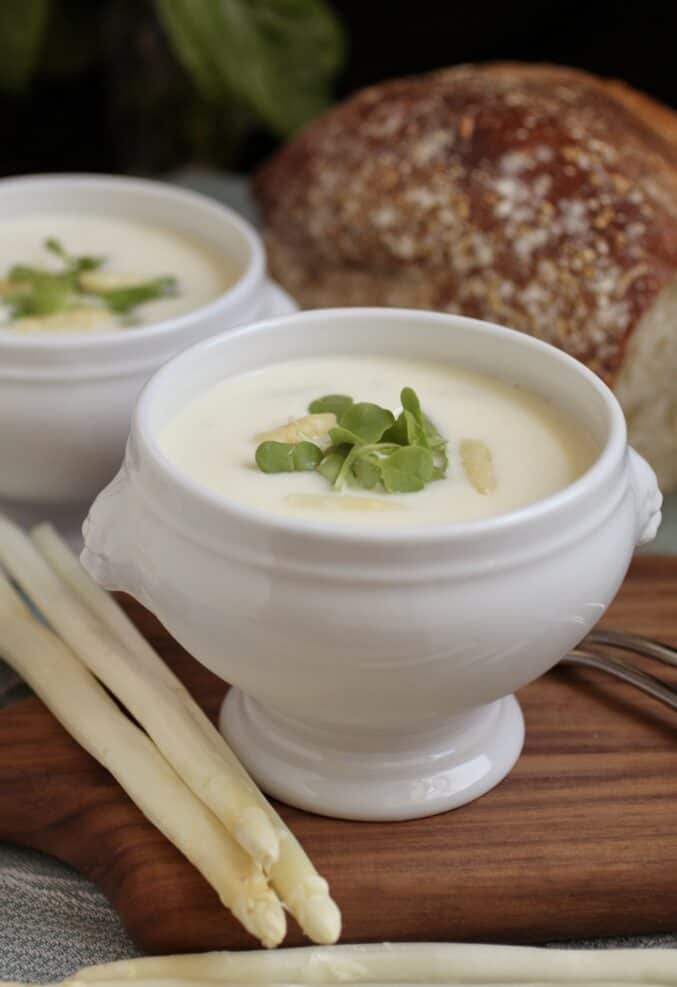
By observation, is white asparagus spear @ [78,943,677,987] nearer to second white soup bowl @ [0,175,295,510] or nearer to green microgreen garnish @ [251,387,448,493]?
green microgreen garnish @ [251,387,448,493]

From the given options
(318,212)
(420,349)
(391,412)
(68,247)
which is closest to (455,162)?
(318,212)

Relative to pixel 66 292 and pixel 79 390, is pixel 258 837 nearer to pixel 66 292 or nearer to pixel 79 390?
pixel 79 390

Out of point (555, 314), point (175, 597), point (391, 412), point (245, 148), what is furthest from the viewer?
Result: point (245, 148)

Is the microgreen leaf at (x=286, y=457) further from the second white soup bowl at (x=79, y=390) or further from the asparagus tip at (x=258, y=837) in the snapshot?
the second white soup bowl at (x=79, y=390)

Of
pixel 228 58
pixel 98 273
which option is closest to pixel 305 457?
pixel 98 273

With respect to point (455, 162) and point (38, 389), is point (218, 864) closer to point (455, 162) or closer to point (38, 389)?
point (38, 389)

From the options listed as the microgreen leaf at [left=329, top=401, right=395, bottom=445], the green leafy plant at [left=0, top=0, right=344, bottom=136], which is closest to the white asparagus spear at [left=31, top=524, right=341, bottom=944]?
the microgreen leaf at [left=329, top=401, right=395, bottom=445]
